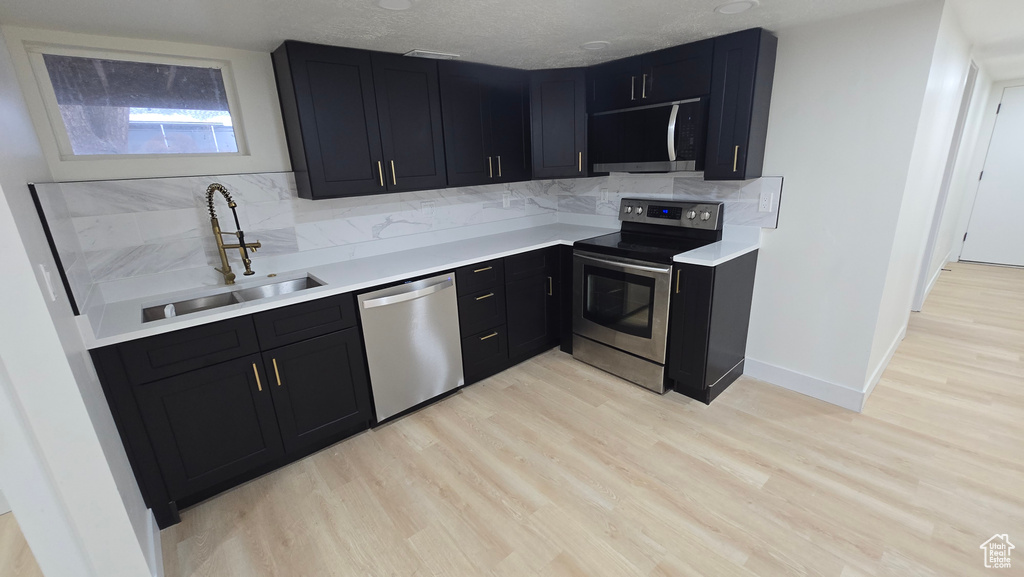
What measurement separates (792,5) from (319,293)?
264 centimetres

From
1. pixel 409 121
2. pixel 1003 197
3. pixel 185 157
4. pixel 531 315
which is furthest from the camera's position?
pixel 1003 197

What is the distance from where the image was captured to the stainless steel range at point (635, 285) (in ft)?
8.77

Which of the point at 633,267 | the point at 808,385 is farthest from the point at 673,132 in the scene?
the point at 808,385

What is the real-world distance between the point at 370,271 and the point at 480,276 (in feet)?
2.28

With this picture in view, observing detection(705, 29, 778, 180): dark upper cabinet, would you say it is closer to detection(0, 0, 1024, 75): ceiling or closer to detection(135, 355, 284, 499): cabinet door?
detection(0, 0, 1024, 75): ceiling

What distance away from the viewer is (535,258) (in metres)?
3.08

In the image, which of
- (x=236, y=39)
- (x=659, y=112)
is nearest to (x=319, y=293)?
(x=236, y=39)

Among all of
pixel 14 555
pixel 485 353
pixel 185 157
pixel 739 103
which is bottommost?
pixel 14 555

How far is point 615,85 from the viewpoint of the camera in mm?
2908

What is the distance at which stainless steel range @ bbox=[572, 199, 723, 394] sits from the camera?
8.77 ft

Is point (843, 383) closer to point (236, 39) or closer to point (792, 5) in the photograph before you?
point (792, 5)

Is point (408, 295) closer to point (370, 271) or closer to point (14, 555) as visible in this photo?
point (370, 271)

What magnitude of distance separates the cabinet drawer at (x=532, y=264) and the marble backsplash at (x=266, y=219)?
579 millimetres

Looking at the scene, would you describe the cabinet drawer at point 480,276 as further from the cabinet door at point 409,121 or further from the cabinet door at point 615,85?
the cabinet door at point 615,85
